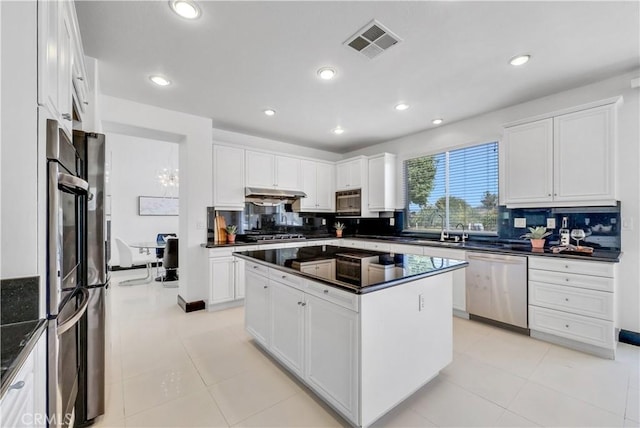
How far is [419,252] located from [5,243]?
3.82m

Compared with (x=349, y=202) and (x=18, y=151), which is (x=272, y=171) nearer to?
(x=349, y=202)

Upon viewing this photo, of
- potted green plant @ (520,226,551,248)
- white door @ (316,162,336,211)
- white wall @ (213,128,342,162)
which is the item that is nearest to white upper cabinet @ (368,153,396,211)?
white door @ (316,162,336,211)

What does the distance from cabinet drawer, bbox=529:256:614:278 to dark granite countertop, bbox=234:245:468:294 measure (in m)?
1.24

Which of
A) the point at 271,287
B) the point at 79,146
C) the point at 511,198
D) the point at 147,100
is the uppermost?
the point at 147,100


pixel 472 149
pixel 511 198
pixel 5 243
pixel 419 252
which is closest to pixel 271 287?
pixel 5 243

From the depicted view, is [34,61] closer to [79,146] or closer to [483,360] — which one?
[79,146]

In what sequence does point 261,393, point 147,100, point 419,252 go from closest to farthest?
point 261,393
point 147,100
point 419,252

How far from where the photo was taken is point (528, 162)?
3.14 m

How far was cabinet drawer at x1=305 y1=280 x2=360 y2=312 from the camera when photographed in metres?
1.57

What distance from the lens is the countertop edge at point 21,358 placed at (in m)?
0.70

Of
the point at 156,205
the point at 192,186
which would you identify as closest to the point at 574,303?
the point at 192,186

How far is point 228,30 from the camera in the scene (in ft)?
6.78

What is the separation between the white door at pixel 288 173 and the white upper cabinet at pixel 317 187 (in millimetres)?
117

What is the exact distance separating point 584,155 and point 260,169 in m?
4.00
